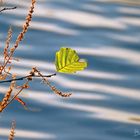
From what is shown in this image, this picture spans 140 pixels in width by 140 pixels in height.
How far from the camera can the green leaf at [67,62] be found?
7.06 ft

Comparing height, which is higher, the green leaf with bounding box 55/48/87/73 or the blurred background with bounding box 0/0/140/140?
the blurred background with bounding box 0/0/140/140

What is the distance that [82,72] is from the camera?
934 centimetres

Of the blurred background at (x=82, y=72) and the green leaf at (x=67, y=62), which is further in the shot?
the blurred background at (x=82, y=72)

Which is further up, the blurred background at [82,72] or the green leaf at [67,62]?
the blurred background at [82,72]

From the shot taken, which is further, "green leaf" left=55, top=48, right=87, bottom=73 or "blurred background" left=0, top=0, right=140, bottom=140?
"blurred background" left=0, top=0, right=140, bottom=140

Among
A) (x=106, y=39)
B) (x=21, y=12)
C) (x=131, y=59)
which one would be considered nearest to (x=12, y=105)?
(x=131, y=59)

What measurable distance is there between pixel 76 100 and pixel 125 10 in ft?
15.2

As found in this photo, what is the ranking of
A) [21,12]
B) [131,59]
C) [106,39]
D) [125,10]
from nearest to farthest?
[131,59]
[106,39]
[21,12]
[125,10]

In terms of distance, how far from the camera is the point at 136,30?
1134cm

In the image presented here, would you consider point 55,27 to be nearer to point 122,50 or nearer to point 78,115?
point 122,50

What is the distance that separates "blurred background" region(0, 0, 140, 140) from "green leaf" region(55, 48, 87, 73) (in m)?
4.99

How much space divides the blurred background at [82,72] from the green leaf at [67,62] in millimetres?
4995

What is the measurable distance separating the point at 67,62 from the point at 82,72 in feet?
23.5

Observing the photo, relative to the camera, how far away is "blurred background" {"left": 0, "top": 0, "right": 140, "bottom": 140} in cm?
761
